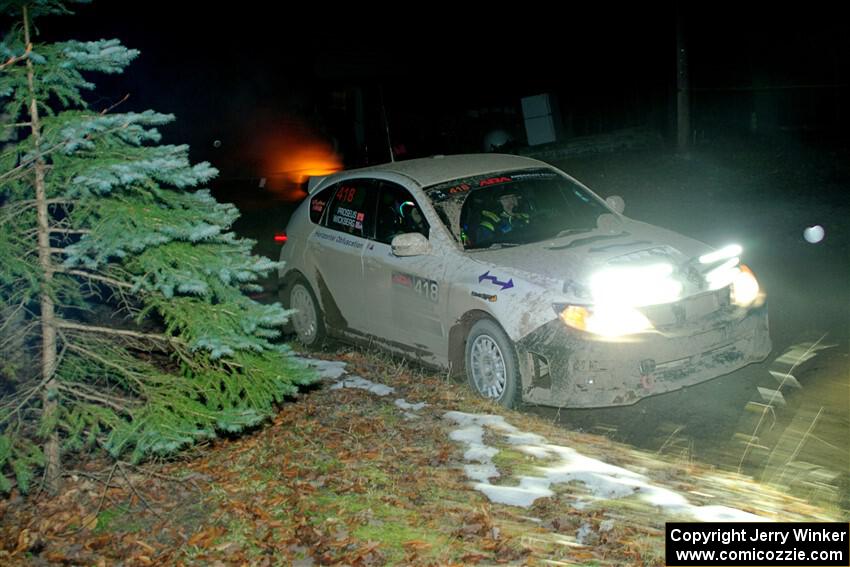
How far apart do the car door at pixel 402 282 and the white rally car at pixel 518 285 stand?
1cm

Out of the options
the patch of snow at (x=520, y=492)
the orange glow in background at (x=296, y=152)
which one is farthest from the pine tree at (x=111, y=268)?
the orange glow in background at (x=296, y=152)

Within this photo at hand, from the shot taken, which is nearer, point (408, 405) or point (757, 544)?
point (757, 544)

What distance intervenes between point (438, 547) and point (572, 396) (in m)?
2.22

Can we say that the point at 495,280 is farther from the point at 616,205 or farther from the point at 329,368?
the point at 616,205

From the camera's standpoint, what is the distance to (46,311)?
546 cm

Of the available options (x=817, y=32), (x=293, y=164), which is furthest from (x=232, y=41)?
(x=817, y=32)

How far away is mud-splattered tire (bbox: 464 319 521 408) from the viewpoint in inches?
281

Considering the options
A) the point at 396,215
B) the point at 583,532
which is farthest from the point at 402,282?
the point at 583,532

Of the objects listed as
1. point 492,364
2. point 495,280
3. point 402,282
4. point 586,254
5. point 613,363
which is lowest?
point 492,364

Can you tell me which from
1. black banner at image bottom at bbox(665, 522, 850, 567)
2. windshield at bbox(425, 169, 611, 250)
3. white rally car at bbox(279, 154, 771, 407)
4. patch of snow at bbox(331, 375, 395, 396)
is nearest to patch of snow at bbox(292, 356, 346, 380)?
patch of snow at bbox(331, 375, 395, 396)

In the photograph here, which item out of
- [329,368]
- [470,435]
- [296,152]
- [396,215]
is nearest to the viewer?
[470,435]

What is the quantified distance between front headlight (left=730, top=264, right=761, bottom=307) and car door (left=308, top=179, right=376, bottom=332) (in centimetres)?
309

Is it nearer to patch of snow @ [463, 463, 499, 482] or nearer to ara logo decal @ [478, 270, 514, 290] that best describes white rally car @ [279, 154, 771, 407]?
ara logo decal @ [478, 270, 514, 290]

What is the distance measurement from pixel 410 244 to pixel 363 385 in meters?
1.17
